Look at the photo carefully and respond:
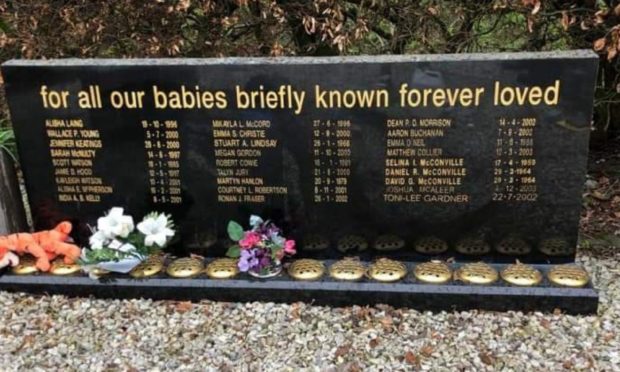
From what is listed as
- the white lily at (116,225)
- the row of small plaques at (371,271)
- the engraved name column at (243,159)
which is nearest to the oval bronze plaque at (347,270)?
the row of small plaques at (371,271)

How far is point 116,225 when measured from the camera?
3.96 metres

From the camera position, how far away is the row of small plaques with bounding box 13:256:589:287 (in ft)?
12.4

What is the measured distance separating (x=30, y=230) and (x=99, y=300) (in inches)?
41.7

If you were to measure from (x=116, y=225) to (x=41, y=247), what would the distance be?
→ 554 millimetres

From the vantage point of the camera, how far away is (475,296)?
3695mm

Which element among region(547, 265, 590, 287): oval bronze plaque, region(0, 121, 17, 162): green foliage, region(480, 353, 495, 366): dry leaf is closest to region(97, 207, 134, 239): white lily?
region(0, 121, 17, 162): green foliage

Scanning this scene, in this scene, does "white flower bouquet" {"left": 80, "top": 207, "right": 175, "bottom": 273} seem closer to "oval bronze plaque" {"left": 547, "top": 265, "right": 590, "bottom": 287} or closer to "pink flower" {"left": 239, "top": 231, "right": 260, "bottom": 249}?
"pink flower" {"left": 239, "top": 231, "right": 260, "bottom": 249}

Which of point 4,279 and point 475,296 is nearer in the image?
point 475,296

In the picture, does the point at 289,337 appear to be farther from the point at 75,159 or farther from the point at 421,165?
the point at 75,159

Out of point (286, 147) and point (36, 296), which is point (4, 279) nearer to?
point (36, 296)

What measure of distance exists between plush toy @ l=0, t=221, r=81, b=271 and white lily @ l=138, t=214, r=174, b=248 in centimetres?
50

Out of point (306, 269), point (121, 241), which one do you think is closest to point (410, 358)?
point (306, 269)

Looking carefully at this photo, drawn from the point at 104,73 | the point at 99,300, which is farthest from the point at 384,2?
the point at 99,300

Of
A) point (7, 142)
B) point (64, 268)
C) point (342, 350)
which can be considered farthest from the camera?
point (7, 142)
